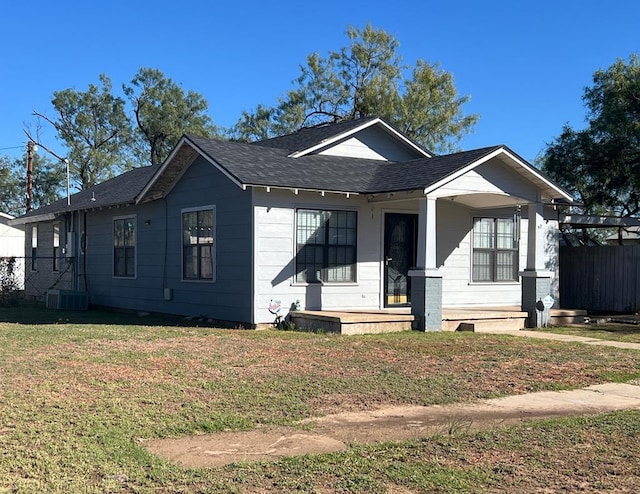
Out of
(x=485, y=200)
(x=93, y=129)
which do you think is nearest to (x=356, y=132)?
(x=485, y=200)

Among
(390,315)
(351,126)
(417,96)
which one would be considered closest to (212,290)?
(390,315)

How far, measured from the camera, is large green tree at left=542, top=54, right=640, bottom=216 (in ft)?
67.9

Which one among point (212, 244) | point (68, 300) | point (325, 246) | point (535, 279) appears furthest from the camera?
point (68, 300)

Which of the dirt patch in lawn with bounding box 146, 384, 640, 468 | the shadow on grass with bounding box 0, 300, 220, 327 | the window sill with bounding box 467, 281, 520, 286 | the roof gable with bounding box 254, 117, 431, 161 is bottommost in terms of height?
the dirt patch in lawn with bounding box 146, 384, 640, 468

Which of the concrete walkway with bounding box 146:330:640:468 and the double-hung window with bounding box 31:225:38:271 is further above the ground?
the double-hung window with bounding box 31:225:38:271

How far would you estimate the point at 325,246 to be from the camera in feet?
48.3

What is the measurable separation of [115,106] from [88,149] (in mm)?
3611

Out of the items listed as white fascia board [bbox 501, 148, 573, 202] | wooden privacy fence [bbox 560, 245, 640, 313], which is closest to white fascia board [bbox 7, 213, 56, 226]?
white fascia board [bbox 501, 148, 573, 202]

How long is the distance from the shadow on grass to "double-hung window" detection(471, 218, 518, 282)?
21.5 feet

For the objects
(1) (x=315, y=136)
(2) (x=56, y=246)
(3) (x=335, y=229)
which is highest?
(1) (x=315, y=136)

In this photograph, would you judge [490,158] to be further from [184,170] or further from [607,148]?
[607,148]

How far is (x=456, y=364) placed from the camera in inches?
396

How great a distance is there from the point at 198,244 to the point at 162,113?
1366 inches

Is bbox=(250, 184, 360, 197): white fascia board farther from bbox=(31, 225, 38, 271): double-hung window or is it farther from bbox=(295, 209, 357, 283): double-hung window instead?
bbox=(31, 225, 38, 271): double-hung window
